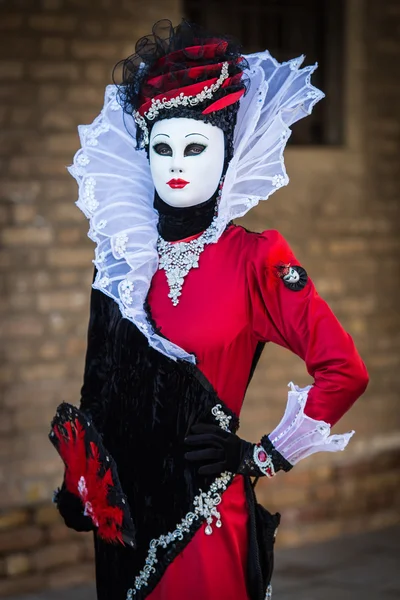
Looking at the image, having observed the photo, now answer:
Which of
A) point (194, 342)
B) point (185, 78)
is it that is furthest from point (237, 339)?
point (185, 78)

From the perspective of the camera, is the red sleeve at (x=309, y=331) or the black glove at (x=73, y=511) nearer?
the red sleeve at (x=309, y=331)

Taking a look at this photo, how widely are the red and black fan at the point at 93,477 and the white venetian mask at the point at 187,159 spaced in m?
0.57

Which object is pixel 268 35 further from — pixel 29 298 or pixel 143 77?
pixel 143 77

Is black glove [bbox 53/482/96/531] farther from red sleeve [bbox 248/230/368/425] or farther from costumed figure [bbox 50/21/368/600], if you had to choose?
red sleeve [bbox 248/230/368/425]

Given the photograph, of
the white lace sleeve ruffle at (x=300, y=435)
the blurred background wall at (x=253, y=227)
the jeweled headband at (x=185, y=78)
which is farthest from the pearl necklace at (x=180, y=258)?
the blurred background wall at (x=253, y=227)

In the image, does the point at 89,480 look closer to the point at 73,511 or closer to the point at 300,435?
the point at 73,511

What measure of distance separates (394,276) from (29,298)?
6.82 feet

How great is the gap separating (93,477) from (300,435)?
0.51 metres

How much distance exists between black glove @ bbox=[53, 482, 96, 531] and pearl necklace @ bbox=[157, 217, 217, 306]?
562 millimetres

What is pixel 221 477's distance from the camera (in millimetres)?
2713

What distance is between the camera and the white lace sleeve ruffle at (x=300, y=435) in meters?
2.64

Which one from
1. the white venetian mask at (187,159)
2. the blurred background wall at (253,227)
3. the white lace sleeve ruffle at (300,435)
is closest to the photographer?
the white lace sleeve ruffle at (300,435)

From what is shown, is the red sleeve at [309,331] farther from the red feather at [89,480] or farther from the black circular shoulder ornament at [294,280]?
the red feather at [89,480]

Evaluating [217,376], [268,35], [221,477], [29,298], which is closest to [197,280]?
[217,376]
